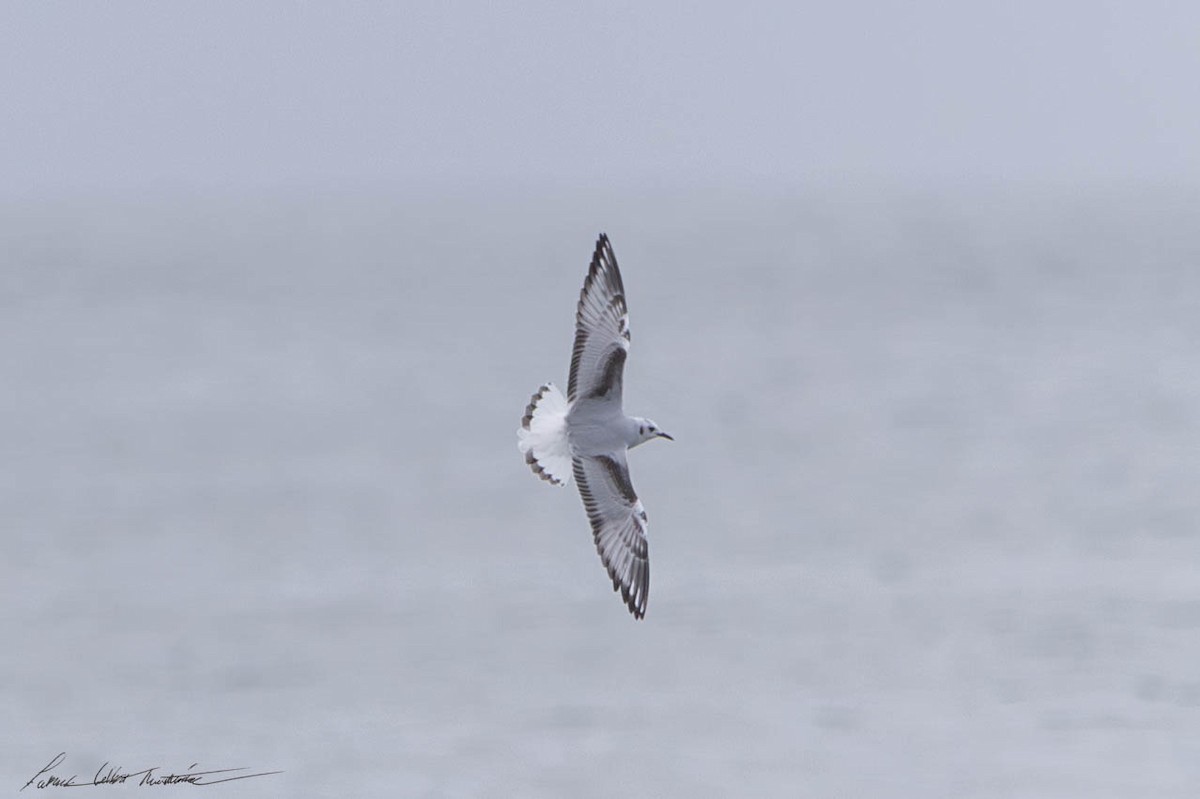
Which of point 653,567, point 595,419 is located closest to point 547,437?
point 595,419

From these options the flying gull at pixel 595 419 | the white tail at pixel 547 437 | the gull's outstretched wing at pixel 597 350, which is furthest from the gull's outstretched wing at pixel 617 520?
the gull's outstretched wing at pixel 597 350

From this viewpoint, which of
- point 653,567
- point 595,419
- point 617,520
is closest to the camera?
point 595,419

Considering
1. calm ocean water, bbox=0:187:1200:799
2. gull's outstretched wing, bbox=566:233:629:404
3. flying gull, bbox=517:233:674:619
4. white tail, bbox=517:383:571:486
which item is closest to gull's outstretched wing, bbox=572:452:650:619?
flying gull, bbox=517:233:674:619

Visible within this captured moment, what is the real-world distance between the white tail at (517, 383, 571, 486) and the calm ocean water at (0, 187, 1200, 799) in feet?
31.2

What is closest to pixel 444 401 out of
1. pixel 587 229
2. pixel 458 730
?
pixel 458 730

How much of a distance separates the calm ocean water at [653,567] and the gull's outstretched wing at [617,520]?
29.1ft

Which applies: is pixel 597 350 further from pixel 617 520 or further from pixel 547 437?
pixel 617 520

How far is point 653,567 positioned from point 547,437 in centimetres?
1987

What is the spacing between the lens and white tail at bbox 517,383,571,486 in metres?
14.6

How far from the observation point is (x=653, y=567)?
3431 cm

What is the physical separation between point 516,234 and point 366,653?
456ft

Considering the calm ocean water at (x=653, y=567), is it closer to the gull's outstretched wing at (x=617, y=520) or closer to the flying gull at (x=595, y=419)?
the gull's outstretched wing at (x=617, y=520)

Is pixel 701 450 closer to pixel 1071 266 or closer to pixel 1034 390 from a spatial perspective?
pixel 1034 390

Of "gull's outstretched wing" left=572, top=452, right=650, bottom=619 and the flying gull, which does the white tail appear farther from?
"gull's outstretched wing" left=572, top=452, right=650, bottom=619
